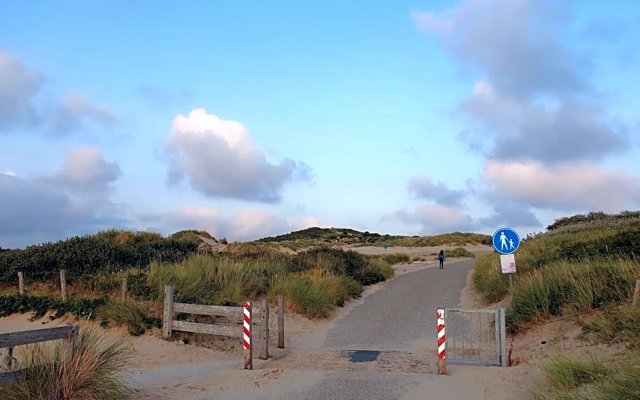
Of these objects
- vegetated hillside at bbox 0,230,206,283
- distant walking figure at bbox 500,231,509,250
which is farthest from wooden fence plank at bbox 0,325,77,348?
vegetated hillside at bbox 0,230,206,283

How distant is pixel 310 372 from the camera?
11.4 meters

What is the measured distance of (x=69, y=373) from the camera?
8.12 metres

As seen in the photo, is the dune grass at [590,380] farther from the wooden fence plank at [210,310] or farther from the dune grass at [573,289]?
the wooden fence plank at [210,310]

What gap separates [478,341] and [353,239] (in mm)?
90649

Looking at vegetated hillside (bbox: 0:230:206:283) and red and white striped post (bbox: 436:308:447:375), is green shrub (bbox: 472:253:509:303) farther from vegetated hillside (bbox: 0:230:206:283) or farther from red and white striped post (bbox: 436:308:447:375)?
vegetated hillside (bbox: 0:230:206:283)

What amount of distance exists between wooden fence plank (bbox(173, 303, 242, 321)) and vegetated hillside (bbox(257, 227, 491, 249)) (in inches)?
1718

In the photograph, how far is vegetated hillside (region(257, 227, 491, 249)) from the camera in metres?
82.5

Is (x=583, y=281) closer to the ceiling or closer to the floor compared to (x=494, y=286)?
closer to the ceiling

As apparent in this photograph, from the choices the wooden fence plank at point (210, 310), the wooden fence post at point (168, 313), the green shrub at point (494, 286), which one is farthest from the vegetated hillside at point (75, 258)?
the green shrub at point (494, 286)

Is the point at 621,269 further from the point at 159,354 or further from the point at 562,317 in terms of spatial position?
the point at 159,354

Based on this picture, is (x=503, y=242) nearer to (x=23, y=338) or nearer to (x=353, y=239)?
(x=23, y=338)

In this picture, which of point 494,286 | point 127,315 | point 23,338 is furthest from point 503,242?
point 23,338

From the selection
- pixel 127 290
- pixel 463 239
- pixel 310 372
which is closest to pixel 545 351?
pixel 310 372

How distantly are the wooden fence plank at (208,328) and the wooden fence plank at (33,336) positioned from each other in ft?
18.4
